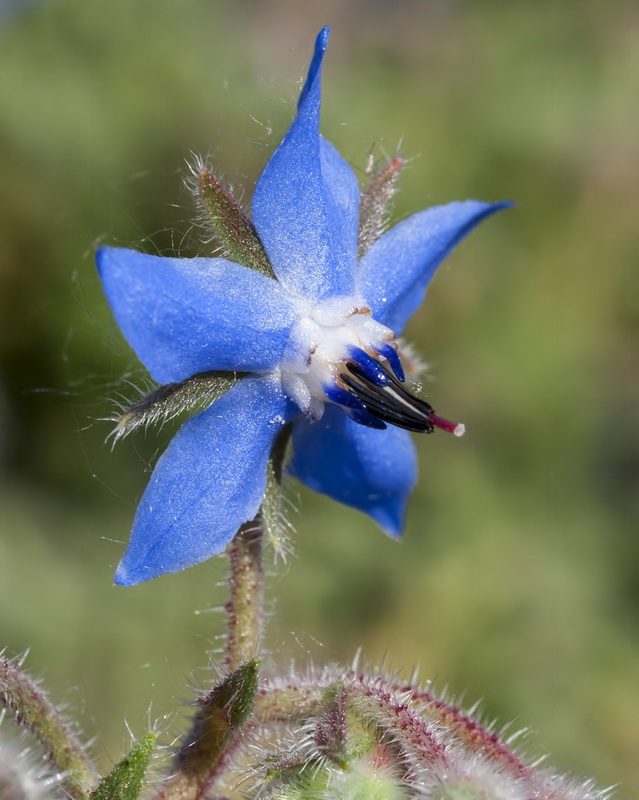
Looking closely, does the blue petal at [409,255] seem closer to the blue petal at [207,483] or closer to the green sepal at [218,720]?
the blue petal at [207,483]

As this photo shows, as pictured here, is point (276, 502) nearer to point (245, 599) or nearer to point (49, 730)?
point (245, 599)

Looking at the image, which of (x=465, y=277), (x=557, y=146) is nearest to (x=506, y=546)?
(x=465, y=277)

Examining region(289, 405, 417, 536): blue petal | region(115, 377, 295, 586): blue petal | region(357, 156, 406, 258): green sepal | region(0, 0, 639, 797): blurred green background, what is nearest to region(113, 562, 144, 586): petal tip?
region(115, 377, 295, 586): blue petal

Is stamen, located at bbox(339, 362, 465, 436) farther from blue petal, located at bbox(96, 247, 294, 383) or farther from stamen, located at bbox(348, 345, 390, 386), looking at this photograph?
blue petal, located at bbox(96, 247, 294, 383)

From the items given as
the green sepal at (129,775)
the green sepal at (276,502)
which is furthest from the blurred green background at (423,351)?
the green sepal at (129,775)

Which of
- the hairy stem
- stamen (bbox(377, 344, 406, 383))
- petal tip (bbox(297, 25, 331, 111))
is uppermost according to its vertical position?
petal tip (bbox(297, 25, 331, 111))

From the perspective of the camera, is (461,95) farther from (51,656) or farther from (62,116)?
(51,656)
